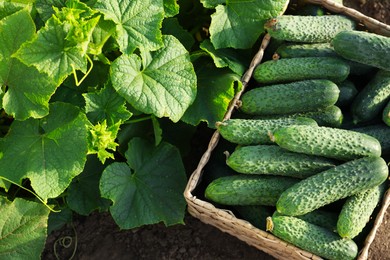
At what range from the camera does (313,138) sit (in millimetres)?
3357

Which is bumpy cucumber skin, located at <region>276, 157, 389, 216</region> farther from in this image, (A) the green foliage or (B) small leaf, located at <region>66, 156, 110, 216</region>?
(B) small leaf, located at <region>66, 156, 110, 216</region>

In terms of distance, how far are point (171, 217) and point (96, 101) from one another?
95 centimetres

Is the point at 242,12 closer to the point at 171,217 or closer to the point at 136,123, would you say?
the point at 136,123

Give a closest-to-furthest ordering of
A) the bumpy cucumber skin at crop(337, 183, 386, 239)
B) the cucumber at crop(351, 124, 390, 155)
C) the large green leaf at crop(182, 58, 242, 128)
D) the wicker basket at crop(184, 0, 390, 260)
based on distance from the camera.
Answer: the bumpy cucumber skin at crop(337, 183, 386, 239) < the wicker basket at crop(184, 0, 390, 260) < the cucumber at crop(351, 124, 390, 155) < the large green leaf at crop(182, 58, 242, 128)

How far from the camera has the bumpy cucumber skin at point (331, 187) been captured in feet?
10.7

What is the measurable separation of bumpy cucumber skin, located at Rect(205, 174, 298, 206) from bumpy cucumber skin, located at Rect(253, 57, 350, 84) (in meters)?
0.70

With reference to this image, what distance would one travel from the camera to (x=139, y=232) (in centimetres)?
438

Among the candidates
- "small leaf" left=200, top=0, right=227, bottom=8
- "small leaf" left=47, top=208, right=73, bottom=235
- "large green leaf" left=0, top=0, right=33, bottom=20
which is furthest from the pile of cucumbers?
"large green leaf" left=0, top=0, right=33, bottom=20

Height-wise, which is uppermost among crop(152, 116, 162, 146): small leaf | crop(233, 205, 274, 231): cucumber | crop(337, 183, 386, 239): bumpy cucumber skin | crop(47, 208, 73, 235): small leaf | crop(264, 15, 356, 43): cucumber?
crop(264, 15, 356, 43): cucumber

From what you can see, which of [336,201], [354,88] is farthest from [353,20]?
[336,201]

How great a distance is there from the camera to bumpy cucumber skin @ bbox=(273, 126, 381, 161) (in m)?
3.34

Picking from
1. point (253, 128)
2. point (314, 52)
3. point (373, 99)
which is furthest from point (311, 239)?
point (314, 52)

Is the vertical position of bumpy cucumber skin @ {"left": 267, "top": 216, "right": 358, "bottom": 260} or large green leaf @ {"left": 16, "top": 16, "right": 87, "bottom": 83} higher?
large green leaf @ {"left": 16, "top": 16, "right": 87, "bottom": 83}

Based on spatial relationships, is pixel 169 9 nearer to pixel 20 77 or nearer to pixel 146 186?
pixel 20 77
